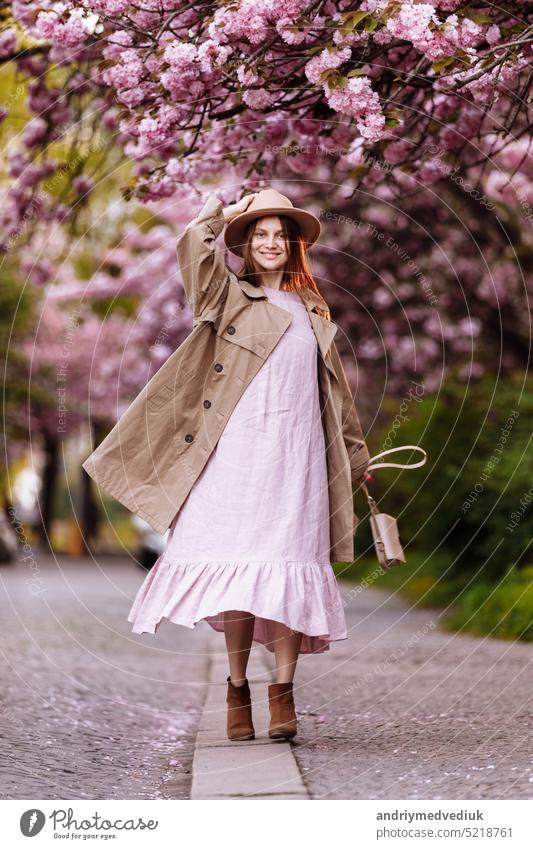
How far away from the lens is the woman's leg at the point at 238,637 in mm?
4598

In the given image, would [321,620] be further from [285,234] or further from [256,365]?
[285,234]

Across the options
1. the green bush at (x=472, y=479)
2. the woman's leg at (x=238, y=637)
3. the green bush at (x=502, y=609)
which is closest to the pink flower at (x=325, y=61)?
the woman's leg at (x=238, y=637)

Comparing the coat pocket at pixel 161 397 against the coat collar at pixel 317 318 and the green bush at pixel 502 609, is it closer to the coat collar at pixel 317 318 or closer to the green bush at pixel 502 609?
the coat collar at pixel 317 318

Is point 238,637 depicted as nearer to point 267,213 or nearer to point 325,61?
point 267,213

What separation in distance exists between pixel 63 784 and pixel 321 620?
1067 millimetres

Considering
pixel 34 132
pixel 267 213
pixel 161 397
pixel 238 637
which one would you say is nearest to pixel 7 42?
pixel 34 132

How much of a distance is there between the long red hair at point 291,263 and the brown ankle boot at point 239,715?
1.53 metres

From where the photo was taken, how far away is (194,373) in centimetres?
469

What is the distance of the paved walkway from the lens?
393 cm

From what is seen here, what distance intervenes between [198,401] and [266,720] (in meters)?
1.52

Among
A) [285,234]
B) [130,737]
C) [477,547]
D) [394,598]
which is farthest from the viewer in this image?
[394,598]

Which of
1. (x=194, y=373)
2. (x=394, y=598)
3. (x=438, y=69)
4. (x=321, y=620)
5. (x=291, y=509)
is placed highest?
(x=438, y=69)
